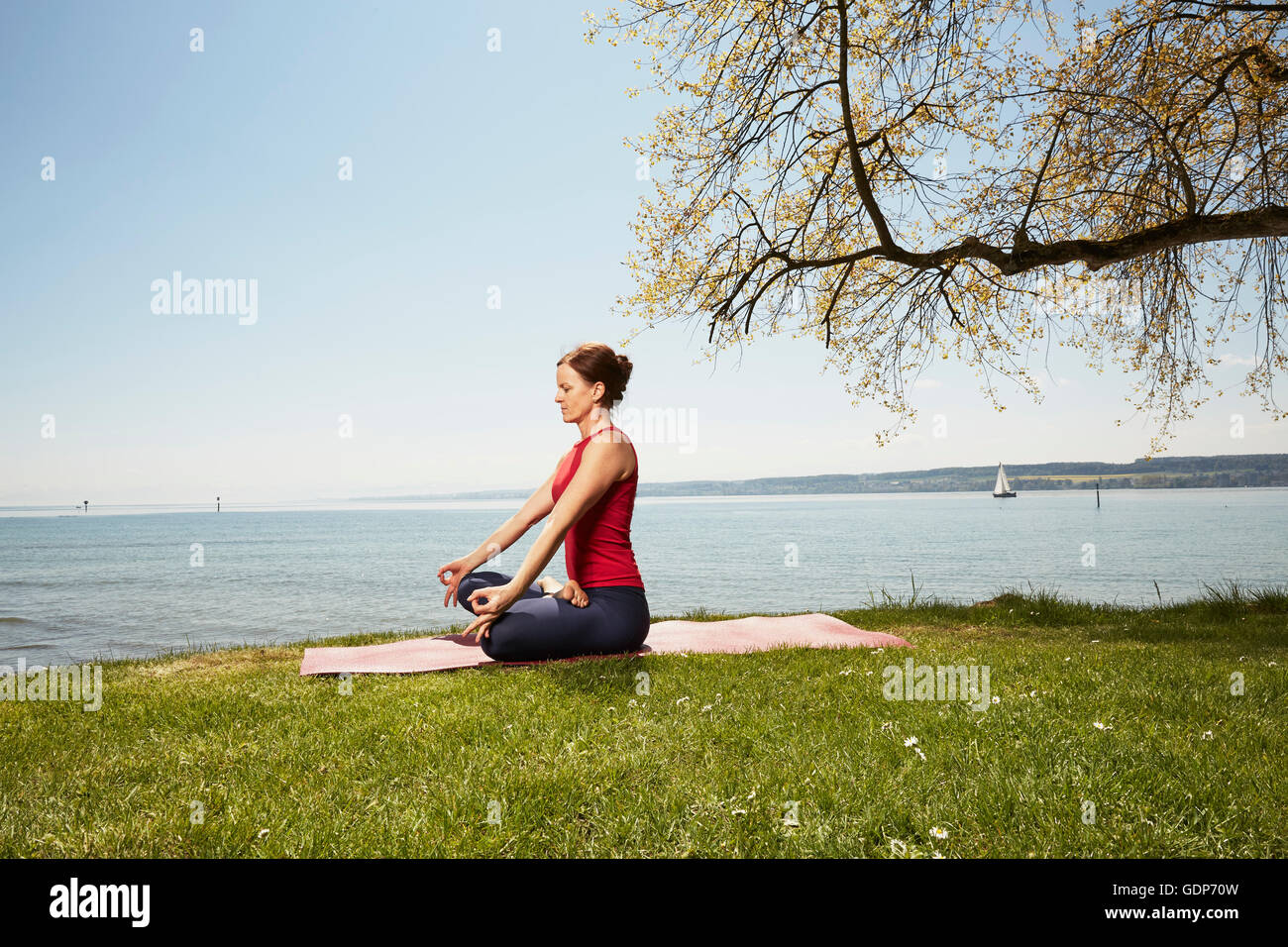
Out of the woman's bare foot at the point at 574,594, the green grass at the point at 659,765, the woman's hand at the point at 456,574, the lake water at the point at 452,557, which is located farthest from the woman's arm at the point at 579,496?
the lake water at the point at 452,557

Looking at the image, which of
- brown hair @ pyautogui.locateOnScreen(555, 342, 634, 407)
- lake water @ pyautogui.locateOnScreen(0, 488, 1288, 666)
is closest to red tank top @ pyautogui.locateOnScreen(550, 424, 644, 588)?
brown hair @ pyautogui.locateOnScreen(555, 342, 634, 407)

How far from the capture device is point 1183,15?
10117 millimetres

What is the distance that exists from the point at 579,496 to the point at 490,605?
40.8 inches

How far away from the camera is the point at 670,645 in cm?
713

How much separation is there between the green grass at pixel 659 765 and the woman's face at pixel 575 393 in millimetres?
1998

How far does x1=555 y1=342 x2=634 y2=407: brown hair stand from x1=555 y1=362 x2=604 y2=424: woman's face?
0.04 meters

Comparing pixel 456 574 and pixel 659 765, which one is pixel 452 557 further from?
pixel 659 765

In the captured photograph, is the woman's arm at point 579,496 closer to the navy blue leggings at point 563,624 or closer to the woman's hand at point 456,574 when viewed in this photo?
the navy blue leggings at point 563,624

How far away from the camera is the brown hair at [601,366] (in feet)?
20.7

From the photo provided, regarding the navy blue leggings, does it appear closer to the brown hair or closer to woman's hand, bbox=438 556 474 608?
woman's hand, bbox=438 556 474 608

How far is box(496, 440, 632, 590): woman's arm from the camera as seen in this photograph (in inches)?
222
